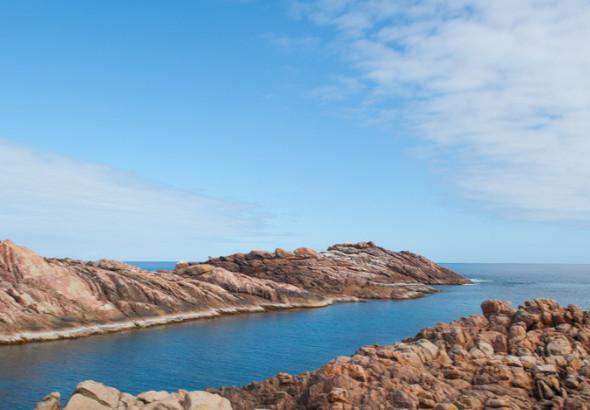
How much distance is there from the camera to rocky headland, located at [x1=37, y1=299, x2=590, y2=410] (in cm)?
2856

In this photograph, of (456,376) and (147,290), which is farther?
(147,290)

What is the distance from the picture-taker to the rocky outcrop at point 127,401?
2703 cm

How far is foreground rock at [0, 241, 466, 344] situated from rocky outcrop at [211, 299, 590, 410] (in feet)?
164

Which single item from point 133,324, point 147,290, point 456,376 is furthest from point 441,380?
point 147,290

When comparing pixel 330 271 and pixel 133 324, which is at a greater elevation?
pixel 330 271

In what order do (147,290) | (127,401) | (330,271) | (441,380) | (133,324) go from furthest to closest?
(330,271) → (147,290) → (133,324) → (441,380) → (127,401)

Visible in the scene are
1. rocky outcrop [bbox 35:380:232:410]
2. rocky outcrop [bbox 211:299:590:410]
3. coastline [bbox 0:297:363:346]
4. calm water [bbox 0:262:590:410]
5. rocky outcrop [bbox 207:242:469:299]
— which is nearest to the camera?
rocky outcrop [bbox 35:380:232:410]

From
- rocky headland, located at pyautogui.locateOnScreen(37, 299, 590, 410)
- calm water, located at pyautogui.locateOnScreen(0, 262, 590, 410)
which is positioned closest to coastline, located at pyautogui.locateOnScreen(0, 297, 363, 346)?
calm water, located at pyautogui.locateOnScreen(0, 262, 590, 410)

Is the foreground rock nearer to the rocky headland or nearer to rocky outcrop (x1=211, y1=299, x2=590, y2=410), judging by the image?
the rocky headland

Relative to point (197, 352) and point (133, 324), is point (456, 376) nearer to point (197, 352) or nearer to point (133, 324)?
point (197, 352)

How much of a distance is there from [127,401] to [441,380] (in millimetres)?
20574

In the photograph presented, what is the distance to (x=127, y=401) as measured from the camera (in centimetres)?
2806

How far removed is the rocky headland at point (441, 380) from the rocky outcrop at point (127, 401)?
55mm

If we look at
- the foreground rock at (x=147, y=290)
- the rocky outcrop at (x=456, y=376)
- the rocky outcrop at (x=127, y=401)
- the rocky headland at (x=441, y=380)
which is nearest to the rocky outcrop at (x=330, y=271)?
the foreground rock at (x=147, y=290)
